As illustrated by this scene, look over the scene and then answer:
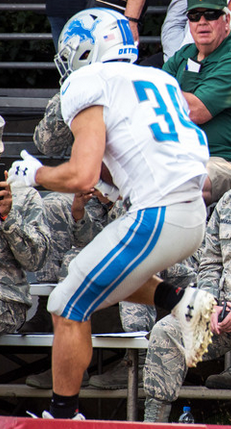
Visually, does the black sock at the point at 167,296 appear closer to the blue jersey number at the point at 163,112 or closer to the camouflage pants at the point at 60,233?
the blue jersey number at the point at 163,112

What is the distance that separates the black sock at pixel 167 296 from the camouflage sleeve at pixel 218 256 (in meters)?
0.85

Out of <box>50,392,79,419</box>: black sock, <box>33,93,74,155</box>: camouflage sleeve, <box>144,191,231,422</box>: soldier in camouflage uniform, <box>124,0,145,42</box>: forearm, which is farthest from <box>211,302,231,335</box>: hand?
<box>124,0,145,42</box>: forearm

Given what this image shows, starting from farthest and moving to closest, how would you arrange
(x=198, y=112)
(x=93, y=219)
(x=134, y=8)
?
(x=134, y=8)
(x=93, y=219)
(x=198, y=112)

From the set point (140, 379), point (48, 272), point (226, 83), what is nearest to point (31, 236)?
point (48, 272)

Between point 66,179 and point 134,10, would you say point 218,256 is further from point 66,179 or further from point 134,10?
point 134,10

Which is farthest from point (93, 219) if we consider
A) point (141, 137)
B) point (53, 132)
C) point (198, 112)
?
point (141, 137)

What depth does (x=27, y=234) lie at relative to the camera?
17.7 ft

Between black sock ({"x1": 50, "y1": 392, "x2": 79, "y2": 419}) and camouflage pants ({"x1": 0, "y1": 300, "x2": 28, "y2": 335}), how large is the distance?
1.19 metres

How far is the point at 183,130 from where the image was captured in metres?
4.38

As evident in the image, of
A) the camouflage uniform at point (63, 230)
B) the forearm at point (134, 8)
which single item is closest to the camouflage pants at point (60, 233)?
the camouflage uniform at point (63, 230)

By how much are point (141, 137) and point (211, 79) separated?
6.59 feet

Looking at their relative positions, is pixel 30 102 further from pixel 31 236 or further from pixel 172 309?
pixel 172 309

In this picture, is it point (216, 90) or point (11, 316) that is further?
point (216, 90)

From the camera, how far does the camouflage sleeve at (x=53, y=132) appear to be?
21.0 feet
